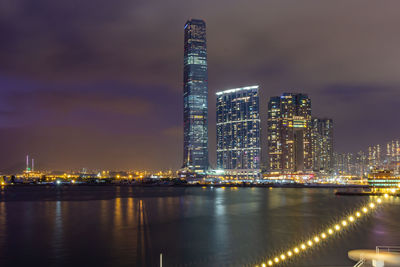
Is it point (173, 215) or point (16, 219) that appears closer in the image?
point (16, 219)

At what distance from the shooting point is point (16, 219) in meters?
45.7

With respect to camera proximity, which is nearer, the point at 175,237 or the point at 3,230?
the point at 175,237

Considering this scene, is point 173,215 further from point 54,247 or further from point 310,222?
point 54,247

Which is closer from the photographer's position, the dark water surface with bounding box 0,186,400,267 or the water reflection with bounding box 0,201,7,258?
the dark water surface with bounding box 0,186,400,267

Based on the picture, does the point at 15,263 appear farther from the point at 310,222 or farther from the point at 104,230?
the point at 310,222

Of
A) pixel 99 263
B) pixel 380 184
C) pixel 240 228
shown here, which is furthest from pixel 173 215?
pixel 380 184

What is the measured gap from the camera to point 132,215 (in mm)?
48969

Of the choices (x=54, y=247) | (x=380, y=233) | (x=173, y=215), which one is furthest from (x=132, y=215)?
(x=380, y=233)

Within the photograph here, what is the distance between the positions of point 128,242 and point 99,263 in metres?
6.54

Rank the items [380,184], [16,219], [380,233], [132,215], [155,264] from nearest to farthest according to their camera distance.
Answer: [155,264] < [380,233] < [16,219] < [132,215] < [380,184]

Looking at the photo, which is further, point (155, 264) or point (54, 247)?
point (54, 247)

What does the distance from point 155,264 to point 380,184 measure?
357 feet

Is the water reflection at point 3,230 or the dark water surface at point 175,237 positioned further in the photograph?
the water reflection at point 3,230

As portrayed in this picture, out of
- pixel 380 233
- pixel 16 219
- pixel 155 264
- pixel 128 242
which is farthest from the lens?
pixel 16 219
